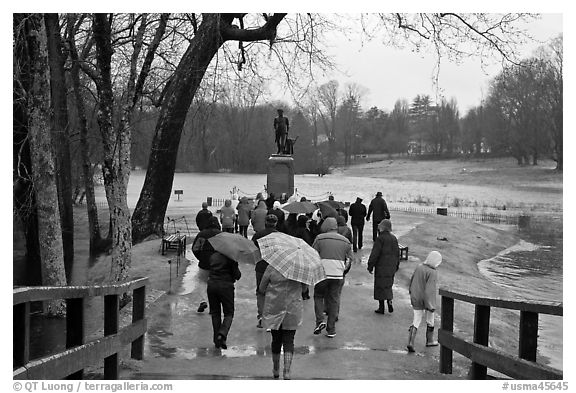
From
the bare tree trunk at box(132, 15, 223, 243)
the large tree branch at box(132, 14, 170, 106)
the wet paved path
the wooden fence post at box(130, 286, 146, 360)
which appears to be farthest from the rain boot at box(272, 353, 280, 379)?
the bare tree trunk at box(132, 15, 223, 243)

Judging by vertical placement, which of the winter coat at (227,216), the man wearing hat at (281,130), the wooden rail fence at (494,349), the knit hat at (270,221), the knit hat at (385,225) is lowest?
the wooden rail fence at (494,349)

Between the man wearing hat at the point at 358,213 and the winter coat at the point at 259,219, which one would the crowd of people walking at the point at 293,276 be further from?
the man wearing hat at the point at 358,213

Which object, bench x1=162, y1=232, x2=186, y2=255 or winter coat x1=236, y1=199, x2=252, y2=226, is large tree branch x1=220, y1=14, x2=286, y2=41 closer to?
winter coat x1=236, y1=199, x2=252, y2=226

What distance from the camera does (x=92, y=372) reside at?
21.8 ft

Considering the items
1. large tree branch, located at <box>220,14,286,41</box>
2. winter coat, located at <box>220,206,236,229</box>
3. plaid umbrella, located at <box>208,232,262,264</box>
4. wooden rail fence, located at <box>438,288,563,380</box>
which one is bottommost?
wooden rail fence, located at <box>438,288,563,380</box>

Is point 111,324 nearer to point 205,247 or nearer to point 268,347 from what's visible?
point 205,247

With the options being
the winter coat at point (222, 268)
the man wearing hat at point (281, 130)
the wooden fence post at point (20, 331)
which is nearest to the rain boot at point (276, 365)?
the winter coat at point (222, 268)

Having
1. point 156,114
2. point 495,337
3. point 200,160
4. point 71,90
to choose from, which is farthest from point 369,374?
point 200,160

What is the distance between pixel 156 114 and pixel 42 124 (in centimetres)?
705

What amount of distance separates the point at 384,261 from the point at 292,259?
371cm

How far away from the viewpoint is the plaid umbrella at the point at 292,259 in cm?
666

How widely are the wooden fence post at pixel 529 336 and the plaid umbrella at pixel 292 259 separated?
6.59 feet

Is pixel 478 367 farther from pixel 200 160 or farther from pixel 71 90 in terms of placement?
pixel 200 160

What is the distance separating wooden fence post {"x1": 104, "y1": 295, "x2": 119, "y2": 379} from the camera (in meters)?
6.46
